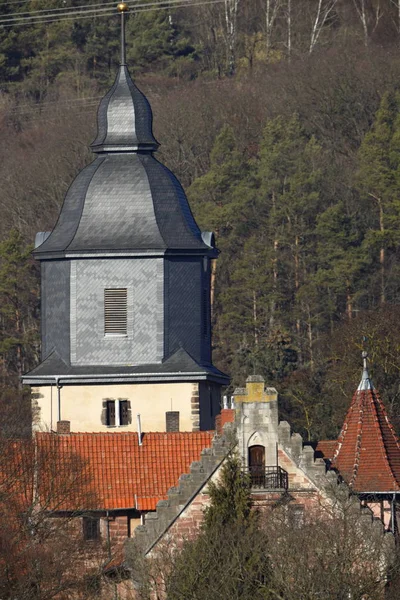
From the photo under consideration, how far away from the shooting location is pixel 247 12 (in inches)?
5167

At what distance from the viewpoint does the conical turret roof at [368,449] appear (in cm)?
5981

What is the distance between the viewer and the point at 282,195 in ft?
323

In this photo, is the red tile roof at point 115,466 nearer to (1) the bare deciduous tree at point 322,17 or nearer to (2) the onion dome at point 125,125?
(2) the onion dome at point 125,125

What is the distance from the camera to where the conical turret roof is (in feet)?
196

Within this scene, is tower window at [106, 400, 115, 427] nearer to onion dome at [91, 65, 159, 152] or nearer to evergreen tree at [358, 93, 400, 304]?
onion dome at [91, 65, 159, 152]

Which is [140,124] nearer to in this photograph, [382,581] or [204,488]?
[204,488]

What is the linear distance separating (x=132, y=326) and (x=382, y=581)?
51.2 ft

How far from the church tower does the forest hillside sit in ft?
35.9

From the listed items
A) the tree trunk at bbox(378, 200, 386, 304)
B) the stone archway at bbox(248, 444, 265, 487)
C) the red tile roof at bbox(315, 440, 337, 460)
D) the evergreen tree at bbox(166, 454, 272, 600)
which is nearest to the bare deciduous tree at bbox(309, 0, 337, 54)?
the tree trunk at bbox(378, 200, 386, 304)

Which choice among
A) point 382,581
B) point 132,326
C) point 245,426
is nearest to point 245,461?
point 245,426

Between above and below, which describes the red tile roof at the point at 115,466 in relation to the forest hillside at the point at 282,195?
below

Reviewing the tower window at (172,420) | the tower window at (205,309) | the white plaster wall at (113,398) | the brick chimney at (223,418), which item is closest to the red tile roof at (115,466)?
the brick chimney at (223,418)

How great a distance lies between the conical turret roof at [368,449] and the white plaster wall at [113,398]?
6.39 meters

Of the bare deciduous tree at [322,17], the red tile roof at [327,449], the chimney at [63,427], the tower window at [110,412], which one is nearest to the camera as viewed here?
the red tile roof at [327,449]
